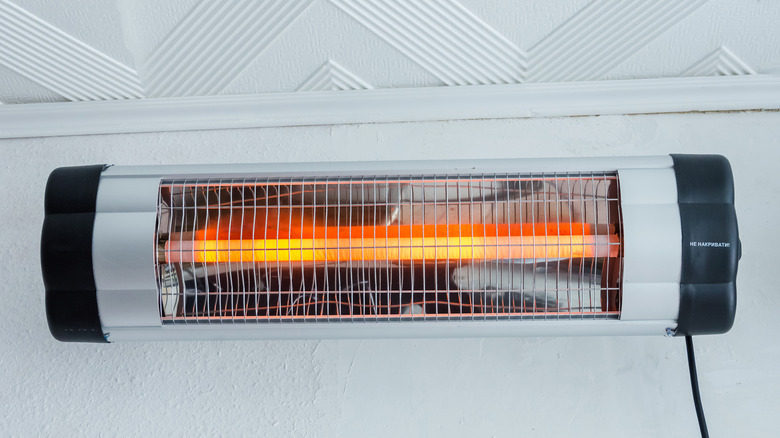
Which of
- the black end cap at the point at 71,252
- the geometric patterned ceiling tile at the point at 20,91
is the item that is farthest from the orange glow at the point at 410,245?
the geometric patterned ceiling tile at the point at 20,91

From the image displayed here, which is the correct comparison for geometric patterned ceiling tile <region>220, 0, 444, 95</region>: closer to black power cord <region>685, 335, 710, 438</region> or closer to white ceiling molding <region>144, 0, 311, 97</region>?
white ceiling molding <region>144, 0, 311, 97</region>

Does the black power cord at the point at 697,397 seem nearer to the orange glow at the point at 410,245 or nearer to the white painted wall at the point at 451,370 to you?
the white painted wall at the point at 451,370

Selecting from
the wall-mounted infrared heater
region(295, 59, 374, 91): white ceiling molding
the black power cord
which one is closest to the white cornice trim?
region(295, 59, 374, 91): white ceiling molding

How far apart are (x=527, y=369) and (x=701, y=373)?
287 mm

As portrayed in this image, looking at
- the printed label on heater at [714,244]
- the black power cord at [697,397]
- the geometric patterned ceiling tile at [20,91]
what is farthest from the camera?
the geometric patterned ceiling tile at [20,91]

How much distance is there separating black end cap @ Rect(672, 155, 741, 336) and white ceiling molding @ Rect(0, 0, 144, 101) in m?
0.87

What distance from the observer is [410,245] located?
2.01ft

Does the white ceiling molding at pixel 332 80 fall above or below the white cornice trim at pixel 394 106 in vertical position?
above

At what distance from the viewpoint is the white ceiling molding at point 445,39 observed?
0.82 meters

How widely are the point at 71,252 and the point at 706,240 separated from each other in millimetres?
771

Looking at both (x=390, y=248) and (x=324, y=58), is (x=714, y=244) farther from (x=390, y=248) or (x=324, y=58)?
(x=324, y=58)

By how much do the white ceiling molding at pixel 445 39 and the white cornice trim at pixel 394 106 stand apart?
0.03 m

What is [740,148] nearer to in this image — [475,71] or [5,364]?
[475,71]

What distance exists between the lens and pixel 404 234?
622 millimetres
